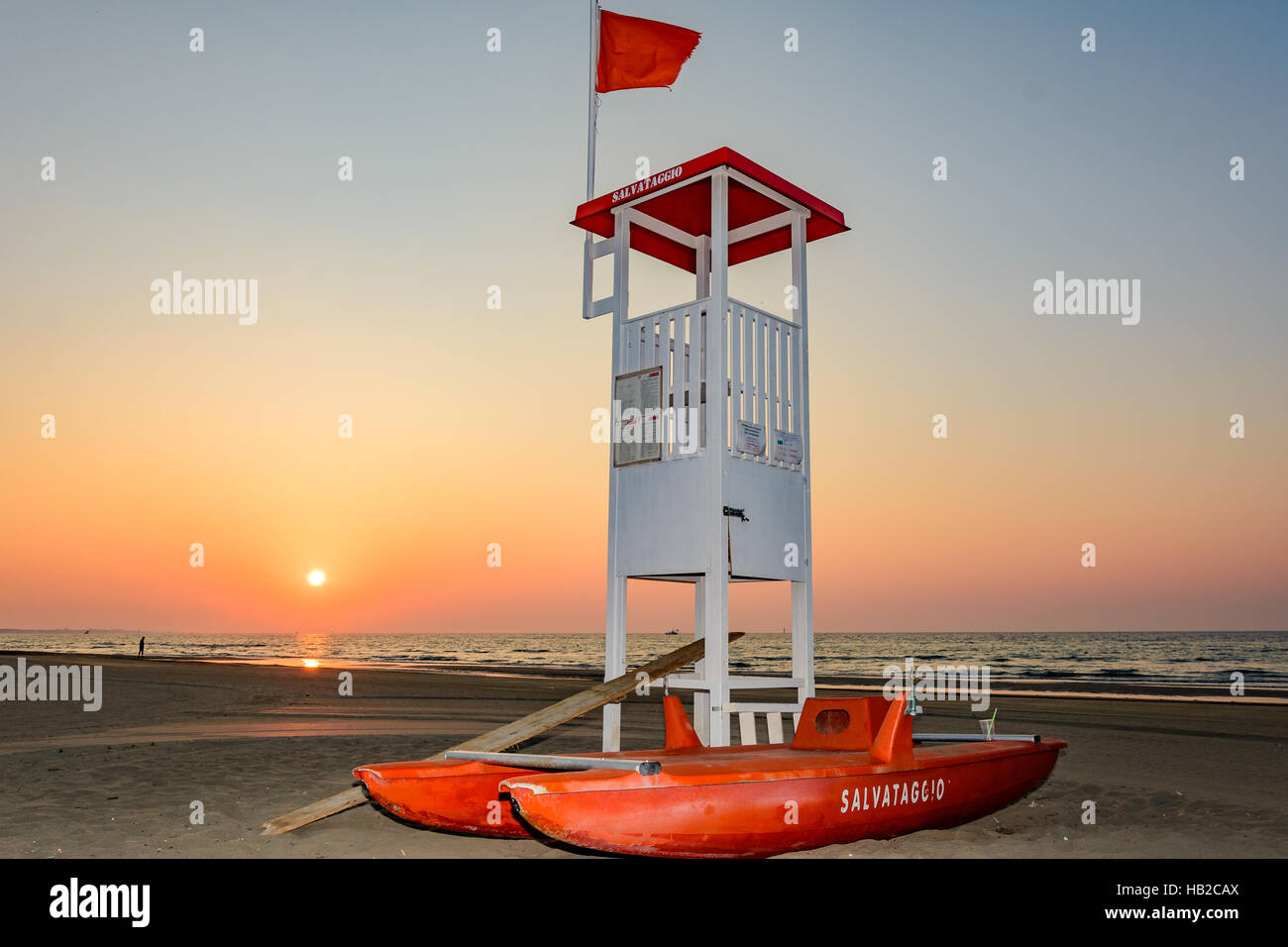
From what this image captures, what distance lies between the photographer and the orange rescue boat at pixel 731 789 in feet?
13.9

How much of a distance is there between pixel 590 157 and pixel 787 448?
3.28 meters

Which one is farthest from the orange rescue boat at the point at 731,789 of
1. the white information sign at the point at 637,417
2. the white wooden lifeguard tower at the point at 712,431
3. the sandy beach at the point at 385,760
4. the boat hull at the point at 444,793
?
the white information sign at the point at 637,417

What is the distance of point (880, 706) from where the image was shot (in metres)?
5.96

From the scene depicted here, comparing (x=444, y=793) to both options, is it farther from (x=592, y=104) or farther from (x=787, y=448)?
(x=592, y=104)

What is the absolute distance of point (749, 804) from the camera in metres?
4.61

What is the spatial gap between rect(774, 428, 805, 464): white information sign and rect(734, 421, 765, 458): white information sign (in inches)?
7.0

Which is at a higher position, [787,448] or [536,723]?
[787,448]

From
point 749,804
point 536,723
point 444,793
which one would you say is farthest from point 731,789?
point 536,723

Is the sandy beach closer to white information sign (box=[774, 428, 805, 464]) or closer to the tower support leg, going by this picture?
the tower support leg

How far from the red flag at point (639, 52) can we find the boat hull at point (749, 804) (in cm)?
610

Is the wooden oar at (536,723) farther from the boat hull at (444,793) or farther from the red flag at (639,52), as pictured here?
the red flag at (639,52)

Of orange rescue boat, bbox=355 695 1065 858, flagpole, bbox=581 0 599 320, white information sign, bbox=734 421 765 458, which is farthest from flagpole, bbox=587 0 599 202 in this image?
orange rescue boat, bbox=355 695 1065 858
